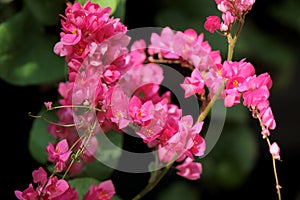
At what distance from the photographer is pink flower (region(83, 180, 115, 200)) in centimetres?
85

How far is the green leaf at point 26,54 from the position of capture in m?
1.07

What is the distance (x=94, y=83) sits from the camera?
0.83 meters

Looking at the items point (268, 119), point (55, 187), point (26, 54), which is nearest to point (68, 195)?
point (55, 187)

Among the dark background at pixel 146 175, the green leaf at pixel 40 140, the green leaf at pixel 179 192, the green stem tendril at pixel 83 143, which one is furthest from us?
the green leaf at pixel 179 192

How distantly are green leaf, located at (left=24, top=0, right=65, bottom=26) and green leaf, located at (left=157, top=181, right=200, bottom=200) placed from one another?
0.64 metres

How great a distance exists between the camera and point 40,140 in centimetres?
106

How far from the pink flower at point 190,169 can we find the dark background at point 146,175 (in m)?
0.41

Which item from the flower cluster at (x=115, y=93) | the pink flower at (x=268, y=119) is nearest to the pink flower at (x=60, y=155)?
the flower cluster at (x=115, y=93)

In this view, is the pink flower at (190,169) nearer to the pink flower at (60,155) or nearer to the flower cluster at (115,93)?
the flower cluster at (115,93)

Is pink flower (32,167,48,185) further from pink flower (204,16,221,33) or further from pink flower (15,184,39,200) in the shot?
pink flower (204,16,221,33)

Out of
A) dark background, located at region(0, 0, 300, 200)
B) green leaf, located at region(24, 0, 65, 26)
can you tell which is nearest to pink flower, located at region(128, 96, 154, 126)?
green leaf, located at region(24, 0, 65, 26)

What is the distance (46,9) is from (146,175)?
57 centimetres

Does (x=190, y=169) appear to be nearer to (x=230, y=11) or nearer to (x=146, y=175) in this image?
(x=230, y=11)

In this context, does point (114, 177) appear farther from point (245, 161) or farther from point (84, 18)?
point (84, 18)
